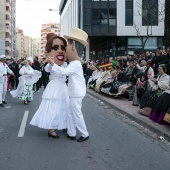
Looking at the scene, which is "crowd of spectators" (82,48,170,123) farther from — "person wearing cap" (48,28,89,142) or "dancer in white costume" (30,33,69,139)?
"dancer in white costume" (30,33,69,139)

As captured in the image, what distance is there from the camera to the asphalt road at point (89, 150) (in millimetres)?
5219

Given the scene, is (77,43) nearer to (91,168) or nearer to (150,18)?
(91,168)

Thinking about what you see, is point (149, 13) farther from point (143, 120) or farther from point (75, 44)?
point (75, 44)

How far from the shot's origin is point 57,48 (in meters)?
7.00

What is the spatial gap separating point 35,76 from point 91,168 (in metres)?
7.98

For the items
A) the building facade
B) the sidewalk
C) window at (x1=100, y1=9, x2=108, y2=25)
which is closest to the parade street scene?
the sidewalk

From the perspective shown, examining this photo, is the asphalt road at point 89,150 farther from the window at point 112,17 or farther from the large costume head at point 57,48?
the window at point 112,17

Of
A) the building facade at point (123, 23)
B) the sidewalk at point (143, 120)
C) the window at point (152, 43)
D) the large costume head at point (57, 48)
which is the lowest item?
the sidewalk at point (143, 120)

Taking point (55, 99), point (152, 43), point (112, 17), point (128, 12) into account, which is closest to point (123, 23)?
point (128, 12)

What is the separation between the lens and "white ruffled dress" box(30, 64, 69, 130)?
6875mm

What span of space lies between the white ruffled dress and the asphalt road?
0.32 metres

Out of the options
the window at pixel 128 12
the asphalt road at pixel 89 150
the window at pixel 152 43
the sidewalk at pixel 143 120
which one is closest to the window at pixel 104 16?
the window at pixel 128 12

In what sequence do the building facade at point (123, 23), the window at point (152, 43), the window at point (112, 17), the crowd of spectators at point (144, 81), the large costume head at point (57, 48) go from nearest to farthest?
the large costume head at point (57, 48) < the crowd of spectators at point (144, 81) < the building facade at point (123, 23) < the window at point (152, 43) < the window at point (112, 17)

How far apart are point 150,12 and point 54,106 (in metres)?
35.2
